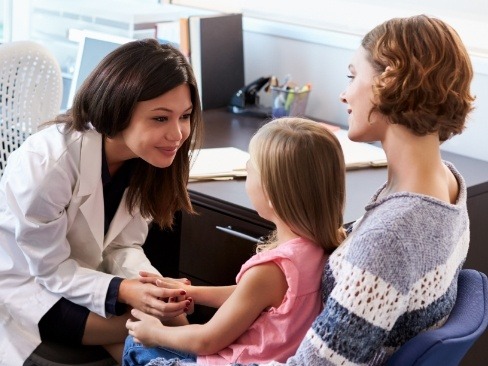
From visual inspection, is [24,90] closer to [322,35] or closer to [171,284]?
[171,284]

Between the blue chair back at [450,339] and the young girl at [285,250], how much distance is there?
22 cm


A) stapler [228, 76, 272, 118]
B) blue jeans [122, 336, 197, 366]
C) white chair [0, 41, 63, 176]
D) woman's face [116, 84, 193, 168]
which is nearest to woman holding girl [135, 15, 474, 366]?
blue jeans [122, 336, 197, 366]

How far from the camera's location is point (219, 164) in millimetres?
2182

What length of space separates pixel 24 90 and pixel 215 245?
602mm

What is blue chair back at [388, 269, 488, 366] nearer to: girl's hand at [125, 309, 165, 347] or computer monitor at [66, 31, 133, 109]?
girl's hand at [125, 309, 165, 347]

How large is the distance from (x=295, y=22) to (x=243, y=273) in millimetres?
1496

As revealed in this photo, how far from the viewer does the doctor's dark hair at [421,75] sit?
1.36 meters

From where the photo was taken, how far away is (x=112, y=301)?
5.82 ft

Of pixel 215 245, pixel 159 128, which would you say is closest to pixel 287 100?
pixel 215 245

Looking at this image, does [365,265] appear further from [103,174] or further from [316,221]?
[103,174]

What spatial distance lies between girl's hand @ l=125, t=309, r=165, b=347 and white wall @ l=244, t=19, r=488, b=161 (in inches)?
48.5

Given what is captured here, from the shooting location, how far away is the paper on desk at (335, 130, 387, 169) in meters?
2.27

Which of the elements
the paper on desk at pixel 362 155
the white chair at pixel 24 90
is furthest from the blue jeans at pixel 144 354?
the paper on desk at pixel 362 155

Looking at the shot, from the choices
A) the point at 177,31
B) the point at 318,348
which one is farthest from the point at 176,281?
the point at 177,31
